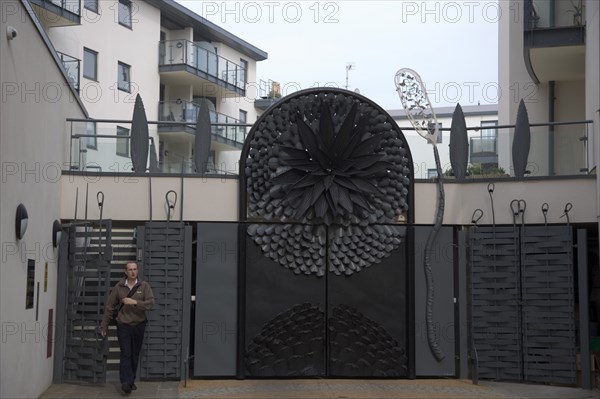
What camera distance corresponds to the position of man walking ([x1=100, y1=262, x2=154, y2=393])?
1165 centimetres

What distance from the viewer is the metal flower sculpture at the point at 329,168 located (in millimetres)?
12781

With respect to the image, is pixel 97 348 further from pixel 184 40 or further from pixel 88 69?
pixel 184 40

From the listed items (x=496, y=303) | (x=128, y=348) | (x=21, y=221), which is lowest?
(x=128, y=348)

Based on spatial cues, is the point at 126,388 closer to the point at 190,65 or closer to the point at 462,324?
the point at 462,324

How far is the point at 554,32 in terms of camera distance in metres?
15.2

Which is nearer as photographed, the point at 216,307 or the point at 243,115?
the point at 216,307

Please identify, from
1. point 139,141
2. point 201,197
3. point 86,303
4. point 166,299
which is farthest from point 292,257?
point 86,303

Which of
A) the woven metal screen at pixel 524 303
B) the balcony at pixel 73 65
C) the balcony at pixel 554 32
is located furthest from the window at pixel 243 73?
the woven metal screen at pixel 524 303

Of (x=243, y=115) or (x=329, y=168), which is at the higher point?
(x=243, y=115)

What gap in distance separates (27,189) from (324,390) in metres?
4.63

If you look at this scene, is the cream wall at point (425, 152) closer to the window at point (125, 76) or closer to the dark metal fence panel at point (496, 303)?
the dark metal fence panel at point (496, 303)

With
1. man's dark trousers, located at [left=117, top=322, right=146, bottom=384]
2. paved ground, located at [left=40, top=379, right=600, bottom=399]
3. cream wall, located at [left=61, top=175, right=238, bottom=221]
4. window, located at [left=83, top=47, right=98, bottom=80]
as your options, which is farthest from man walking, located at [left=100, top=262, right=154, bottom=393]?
window, located at [left=83, top=47, right=98, bottom=80]

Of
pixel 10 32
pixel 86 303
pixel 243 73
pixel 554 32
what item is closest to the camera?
pixel 10 32

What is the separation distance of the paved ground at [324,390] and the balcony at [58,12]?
59.7 feet
